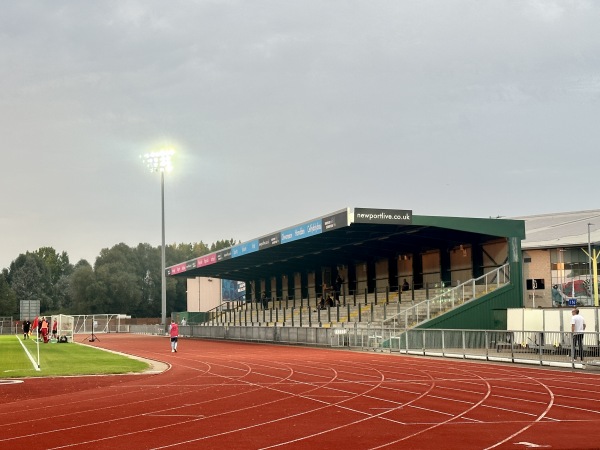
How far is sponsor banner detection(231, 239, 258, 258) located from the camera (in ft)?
178

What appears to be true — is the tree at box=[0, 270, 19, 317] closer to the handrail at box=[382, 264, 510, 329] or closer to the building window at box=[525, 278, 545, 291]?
the handrail at box=[382, 264, 510, 329]

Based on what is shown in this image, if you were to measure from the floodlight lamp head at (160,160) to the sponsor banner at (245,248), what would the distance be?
15778 millimetres

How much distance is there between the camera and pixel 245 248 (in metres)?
56.3

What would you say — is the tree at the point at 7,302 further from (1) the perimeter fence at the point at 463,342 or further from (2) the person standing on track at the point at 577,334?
(2) the person standing on track at the point at 577,334

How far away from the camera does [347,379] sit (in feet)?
68.6

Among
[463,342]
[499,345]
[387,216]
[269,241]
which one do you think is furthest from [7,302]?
[499,345]

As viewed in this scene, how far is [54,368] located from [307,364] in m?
8.70

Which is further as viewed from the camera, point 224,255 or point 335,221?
point 224,255

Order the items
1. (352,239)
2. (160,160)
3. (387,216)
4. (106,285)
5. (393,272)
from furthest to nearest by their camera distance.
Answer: (106,285)
(160,160)
(393,272)
(352,239)
(387,216)

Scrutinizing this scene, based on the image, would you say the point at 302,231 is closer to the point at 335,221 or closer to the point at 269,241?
the point at 335,221

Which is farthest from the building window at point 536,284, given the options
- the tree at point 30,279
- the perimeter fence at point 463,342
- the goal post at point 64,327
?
the tree at point 30,279

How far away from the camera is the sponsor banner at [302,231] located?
4341cm

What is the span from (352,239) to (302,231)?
185 inches

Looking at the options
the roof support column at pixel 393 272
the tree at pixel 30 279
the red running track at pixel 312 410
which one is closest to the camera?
the red running track at pixel 312 410
